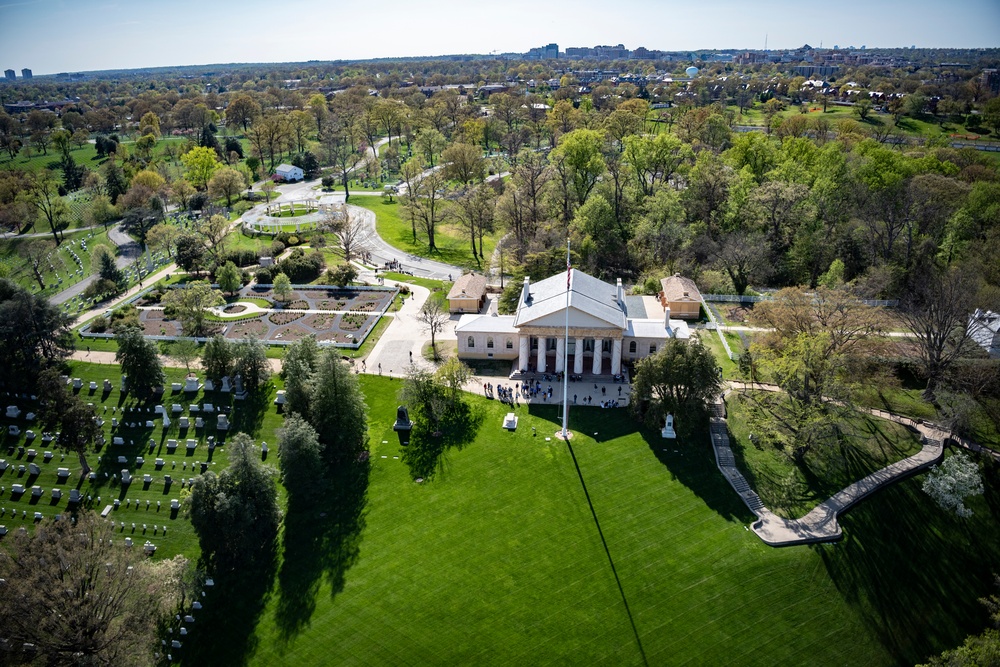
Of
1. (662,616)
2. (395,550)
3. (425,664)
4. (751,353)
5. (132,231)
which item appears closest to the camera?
(425,664)

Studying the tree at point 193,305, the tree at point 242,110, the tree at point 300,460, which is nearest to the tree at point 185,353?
the tree at point 193,305

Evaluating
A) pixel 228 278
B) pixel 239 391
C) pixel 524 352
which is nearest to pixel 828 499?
pixel 524 352

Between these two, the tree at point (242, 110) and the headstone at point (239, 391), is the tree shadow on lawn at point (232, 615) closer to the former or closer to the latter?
the headstone at point (239, 391)

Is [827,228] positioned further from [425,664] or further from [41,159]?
[41,159]

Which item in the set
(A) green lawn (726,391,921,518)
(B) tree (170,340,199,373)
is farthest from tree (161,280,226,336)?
(A) green lawn (726,391,921,518)

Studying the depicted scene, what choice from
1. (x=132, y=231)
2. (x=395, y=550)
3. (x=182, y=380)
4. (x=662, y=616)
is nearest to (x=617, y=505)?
(x=662, y=616)

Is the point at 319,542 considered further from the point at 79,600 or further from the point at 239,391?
the point at 239,391

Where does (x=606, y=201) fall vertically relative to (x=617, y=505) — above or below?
above

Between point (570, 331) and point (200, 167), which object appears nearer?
point (570, 331)
